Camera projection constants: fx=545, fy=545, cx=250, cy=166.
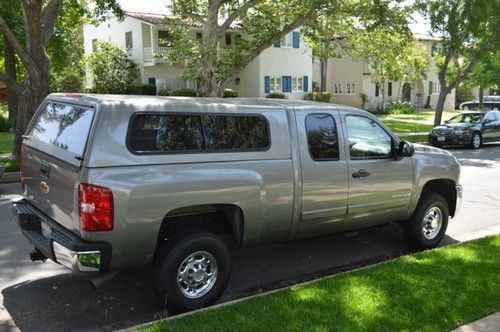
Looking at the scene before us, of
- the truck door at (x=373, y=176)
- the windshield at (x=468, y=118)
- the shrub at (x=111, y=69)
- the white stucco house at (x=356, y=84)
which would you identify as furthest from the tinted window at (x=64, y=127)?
the white stucco house at (x=356, y=84)

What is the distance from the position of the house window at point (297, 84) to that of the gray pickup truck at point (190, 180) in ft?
113

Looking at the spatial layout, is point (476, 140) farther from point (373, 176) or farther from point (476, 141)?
point (373, 176)

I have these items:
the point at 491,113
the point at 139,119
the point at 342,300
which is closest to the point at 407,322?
the point at 342,300

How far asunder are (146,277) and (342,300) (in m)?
2.15

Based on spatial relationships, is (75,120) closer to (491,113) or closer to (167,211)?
(167,211)

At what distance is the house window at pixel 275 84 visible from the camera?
39.0m

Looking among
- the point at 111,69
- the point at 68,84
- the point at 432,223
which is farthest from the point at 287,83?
the point at 432,223

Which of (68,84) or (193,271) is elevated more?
(68,84)

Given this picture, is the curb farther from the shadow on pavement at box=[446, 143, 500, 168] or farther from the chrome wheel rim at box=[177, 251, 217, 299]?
the shadow on pavement at box=[446, 143, 500, 168]

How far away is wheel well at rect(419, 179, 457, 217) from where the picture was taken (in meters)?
6.92

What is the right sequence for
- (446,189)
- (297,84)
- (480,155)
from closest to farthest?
(446,189) → (480,155) → (297,84)

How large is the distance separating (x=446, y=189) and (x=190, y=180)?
395 centimetres

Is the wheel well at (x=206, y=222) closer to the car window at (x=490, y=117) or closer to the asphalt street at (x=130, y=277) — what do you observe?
the asphalt street at (x=130, y=277)

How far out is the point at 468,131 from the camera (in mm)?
20391
